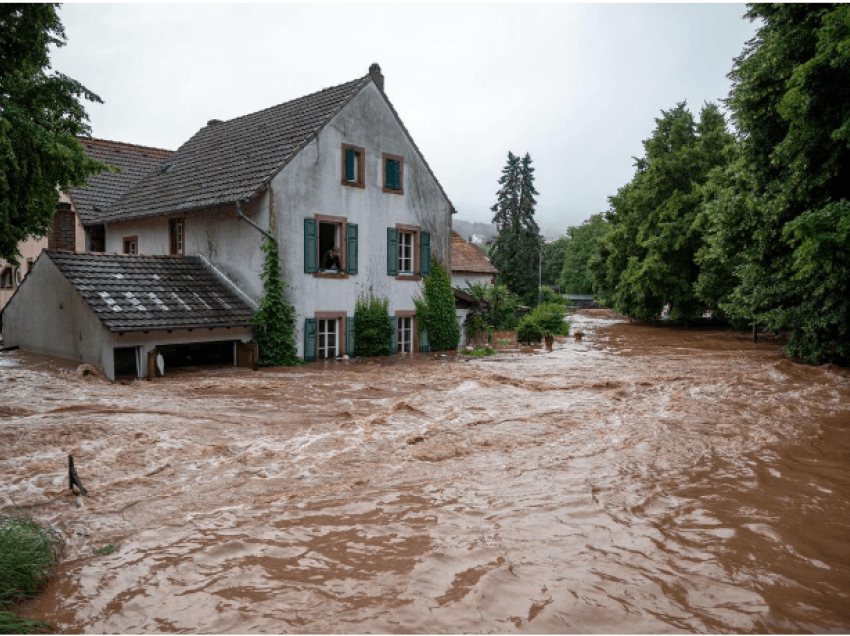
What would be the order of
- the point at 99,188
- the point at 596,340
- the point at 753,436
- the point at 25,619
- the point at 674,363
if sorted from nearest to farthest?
1. the point at 25,619
2. the point at 753,436
3. the point at 674,363
4. the point at 99,188
5. the point at 596,340

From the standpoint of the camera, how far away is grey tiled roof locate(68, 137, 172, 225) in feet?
83.5

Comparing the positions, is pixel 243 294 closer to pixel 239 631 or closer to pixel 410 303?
pixel 410 303

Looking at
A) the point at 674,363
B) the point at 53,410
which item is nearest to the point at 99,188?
the point at 53,410

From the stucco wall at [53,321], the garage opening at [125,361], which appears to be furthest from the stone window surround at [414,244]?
the stucco wall at [53,321]

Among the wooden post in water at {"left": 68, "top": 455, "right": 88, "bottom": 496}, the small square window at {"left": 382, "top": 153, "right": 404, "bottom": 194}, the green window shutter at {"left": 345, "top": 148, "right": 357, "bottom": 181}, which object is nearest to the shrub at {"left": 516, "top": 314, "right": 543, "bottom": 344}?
the small square window at {"left": 382, "top": 153, "right": 404, "bottom": 194}

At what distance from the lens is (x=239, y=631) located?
468 cm

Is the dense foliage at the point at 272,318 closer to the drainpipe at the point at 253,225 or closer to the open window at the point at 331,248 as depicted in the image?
the drainpipe at the point at 253,225

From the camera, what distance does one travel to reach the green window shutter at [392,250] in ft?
71.7

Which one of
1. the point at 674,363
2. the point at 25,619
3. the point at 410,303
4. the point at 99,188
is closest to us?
the point at 25,619

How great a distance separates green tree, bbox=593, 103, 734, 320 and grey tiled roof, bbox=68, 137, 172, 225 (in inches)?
1045

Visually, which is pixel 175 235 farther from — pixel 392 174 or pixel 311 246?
pixel 392 174

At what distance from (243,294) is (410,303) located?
6.13 m

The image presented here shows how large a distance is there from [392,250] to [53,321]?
10466 millimetres

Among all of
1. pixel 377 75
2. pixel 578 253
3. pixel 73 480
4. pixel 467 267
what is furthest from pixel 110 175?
pixel 578 253
